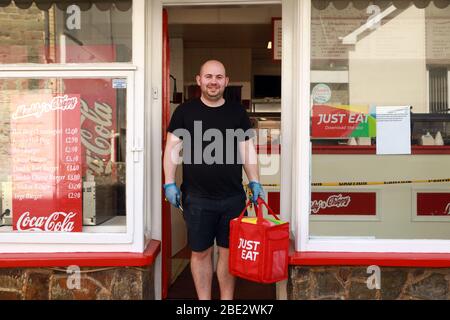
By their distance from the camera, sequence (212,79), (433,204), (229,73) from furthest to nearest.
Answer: (229,73) → (433,204) → (212,79)

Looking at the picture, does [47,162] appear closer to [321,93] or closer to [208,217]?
[208,217]

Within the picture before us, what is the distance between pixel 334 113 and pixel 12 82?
7.20ft

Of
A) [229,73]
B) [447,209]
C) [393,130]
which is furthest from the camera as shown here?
[229,73]

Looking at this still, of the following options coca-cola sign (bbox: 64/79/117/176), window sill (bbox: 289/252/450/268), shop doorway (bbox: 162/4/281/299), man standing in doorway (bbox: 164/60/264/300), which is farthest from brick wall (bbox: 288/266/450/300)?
coca-cola sign (bbox: 64/79/117/176)

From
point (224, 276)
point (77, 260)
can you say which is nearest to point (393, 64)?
point (224, 276)

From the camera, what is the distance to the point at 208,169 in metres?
3.13

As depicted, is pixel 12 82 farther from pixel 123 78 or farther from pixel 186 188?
pixel 186 188

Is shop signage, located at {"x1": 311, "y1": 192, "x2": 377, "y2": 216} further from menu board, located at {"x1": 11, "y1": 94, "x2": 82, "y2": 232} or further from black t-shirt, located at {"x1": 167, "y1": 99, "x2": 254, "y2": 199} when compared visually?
menu board, located at {"x1": 11, "y1": 94, "x2": 82, "y2": 232}

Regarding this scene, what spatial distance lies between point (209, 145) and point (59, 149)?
1.00m

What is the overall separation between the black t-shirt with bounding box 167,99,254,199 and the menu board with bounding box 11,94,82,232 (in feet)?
2.31

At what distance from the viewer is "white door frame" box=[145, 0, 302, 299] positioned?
132 inches

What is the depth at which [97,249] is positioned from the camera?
10.5 ft

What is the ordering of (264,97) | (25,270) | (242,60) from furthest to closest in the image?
(264,97)
(242,60)
(25,270)

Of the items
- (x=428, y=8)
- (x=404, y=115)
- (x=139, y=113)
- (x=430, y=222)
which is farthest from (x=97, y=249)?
(x=428, y=8)
